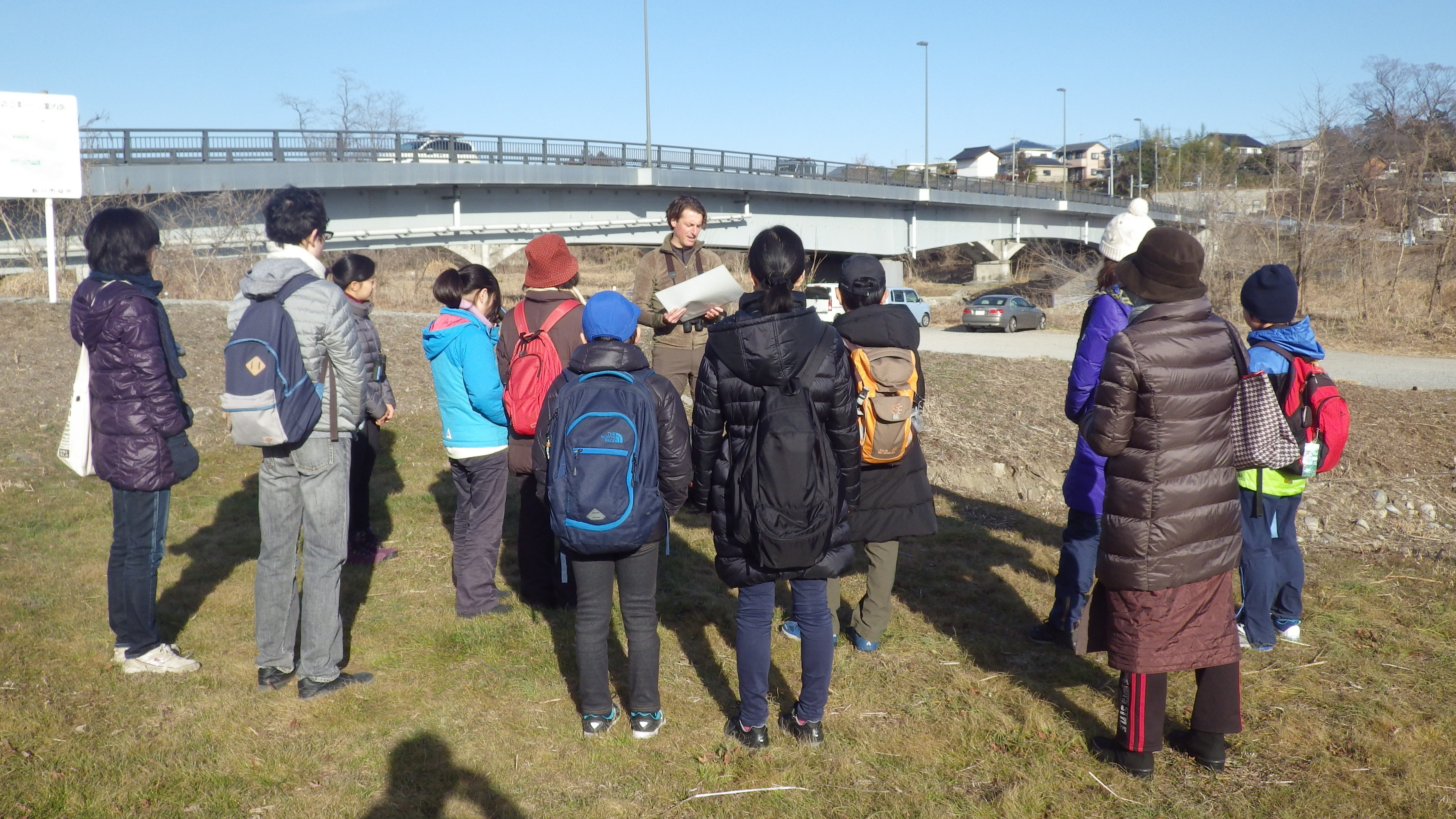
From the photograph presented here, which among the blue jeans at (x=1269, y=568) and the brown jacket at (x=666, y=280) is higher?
the brown jacket at (x=666, y=280)

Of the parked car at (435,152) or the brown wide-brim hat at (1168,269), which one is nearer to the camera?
the brown wide-brim hat at (1168,269)

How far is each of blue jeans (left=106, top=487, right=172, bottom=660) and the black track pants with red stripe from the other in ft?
13.6

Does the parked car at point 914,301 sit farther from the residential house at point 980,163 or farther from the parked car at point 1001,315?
the residential house at point 980,163

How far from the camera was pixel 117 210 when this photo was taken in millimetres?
3865

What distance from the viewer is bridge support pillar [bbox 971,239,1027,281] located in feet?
149

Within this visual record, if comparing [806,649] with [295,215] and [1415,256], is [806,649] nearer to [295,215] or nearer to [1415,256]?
[295,215]

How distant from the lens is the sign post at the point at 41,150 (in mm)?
13070

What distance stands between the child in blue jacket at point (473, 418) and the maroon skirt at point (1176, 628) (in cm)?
306

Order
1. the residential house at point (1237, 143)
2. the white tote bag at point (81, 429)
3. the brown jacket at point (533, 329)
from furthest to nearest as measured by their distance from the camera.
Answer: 1. the residential house at point (1237, 143)
2. the brown jacket at point (533, 329)
3. the white tote bag at point (81, 429)

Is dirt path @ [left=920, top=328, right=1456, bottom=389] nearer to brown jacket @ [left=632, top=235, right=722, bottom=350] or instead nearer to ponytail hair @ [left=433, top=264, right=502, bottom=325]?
brown jacket @ [left=632, top=235, right=722, bottom=350]

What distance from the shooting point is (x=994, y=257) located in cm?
4731


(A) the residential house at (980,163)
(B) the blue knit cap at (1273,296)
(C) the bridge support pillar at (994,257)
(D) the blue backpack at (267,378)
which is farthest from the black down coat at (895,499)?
(A) the residential house at (980,163)

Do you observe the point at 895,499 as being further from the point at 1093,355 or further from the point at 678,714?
the point at 678,714

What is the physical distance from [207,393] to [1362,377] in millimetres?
19303
